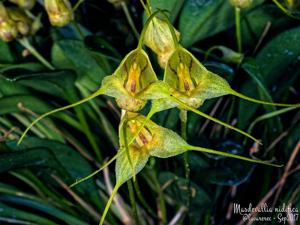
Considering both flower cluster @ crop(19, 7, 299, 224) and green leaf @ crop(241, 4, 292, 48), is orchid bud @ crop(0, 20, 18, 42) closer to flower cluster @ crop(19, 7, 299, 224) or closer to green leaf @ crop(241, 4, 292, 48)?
flower cluster @ crop(19, 7, 299, 224)

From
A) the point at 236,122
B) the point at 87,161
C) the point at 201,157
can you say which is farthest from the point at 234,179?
the point at 87,161

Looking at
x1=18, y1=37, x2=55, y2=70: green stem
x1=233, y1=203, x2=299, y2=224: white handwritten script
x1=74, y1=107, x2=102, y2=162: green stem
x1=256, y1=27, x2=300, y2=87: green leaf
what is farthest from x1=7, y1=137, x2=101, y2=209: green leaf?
x1=256, y1=27, x2=300, y2=87: green leaf

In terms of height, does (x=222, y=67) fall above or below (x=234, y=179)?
above

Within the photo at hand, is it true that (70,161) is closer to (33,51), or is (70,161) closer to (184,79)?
(33,51)

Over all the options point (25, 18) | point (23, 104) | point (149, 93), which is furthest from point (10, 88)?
point (149, 93)

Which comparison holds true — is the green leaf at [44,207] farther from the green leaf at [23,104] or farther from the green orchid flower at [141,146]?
the green orchid flower at [141,146]

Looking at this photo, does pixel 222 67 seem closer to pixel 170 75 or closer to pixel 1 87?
pixel 170 75

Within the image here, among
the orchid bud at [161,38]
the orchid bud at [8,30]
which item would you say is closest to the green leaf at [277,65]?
the orchid bud at [161,38]
